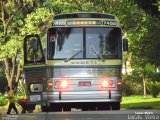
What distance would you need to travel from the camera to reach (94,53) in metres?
15.6

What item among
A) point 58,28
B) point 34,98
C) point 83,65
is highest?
point 58,28

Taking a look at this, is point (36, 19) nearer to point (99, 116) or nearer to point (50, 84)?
point (50, 84)

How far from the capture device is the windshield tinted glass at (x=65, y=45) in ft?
50.5

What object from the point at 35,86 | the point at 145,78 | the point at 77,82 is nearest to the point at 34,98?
the point at 35,86

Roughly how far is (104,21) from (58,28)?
163 cm

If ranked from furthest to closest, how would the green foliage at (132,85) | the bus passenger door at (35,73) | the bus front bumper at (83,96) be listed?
the green foliage at (132,85) < the bus passenger door at (35,73) < the bus front bumper at (83,96)

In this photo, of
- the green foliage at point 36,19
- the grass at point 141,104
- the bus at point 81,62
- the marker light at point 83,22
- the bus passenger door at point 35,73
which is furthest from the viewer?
the green foliage at point 36,19

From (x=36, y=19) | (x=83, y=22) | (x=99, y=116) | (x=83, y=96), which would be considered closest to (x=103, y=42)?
(x=83, y=22)

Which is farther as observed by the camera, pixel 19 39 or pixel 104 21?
pixel 19 39

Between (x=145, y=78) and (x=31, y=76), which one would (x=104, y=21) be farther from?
Result: (x=145, y=78)

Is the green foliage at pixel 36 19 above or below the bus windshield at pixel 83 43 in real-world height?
above

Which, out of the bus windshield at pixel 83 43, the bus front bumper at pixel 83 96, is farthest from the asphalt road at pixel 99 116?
the bus windshield at pixel 83 43

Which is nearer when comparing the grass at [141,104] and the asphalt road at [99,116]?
the asphalt road at [99,116]

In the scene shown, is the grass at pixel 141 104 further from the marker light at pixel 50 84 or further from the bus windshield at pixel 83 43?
the marker light at pixel 50 84
